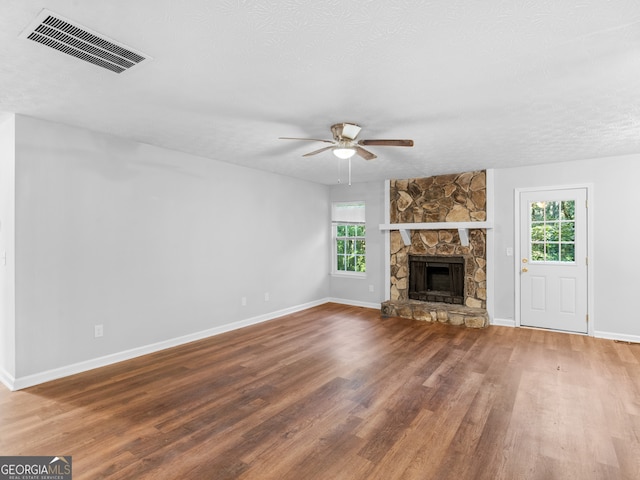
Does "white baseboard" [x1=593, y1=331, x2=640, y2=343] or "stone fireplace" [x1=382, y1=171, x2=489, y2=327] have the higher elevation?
"stone fireplace" [x1=382, y1=171, x2=489, y2=327]

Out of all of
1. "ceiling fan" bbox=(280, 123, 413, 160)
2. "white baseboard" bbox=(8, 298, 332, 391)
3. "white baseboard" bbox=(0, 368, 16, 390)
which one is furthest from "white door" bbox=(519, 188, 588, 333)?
"white baseboard" bbox=(0, 368, 16, 390)

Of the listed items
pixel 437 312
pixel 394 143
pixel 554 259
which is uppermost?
pixel 394 143

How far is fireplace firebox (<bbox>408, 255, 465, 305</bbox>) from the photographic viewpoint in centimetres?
566

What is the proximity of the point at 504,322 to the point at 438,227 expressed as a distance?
1.78 m

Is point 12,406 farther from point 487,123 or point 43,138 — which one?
point 487,123

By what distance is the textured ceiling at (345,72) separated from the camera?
165 centimetres

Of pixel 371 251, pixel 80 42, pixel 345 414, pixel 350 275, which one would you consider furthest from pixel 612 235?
pixel 80 42

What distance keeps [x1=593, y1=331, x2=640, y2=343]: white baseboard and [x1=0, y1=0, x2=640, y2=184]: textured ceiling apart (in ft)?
8.04

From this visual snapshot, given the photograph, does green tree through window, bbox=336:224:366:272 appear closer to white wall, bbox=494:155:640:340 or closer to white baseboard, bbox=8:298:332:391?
white baseboard, bbox=8:298:332:391

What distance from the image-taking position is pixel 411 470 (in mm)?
1984

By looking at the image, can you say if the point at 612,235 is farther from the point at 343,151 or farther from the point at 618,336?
the point at 343,151

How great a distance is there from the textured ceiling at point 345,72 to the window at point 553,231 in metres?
1.18

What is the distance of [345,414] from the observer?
2.60 m

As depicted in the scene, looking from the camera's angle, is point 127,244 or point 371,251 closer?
point 127,244
